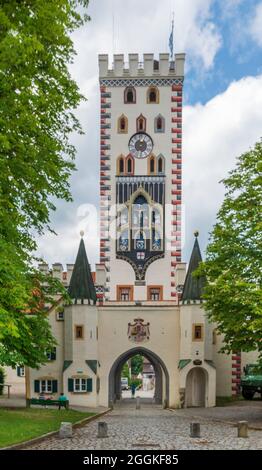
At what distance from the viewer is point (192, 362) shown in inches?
1743

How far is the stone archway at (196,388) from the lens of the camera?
44812 millimetres

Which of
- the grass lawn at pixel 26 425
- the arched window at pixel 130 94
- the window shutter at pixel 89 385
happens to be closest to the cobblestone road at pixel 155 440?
the grass lawn at pixel 26 425

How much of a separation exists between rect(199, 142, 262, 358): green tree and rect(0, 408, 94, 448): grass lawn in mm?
7441

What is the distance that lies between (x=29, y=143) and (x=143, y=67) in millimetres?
33781

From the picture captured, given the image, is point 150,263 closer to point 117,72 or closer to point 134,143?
point 134,143

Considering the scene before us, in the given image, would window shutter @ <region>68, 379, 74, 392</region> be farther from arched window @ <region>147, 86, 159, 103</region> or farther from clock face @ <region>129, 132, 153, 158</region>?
arched window @ <region>147, 86, 159, 103</region>

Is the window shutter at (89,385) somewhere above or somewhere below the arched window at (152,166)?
below

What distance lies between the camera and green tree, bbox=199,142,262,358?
83.3 ft

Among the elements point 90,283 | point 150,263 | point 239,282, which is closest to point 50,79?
point 239,282

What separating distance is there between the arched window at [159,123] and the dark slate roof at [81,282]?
11492 millimetres

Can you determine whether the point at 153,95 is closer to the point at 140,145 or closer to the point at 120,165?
the point at 140,145

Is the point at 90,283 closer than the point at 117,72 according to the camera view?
Yes

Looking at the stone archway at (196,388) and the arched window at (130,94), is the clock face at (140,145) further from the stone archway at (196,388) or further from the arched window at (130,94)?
the stone archway at (196,388)
